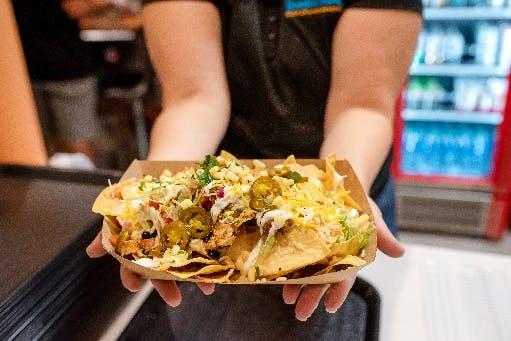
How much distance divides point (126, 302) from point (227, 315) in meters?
0.21

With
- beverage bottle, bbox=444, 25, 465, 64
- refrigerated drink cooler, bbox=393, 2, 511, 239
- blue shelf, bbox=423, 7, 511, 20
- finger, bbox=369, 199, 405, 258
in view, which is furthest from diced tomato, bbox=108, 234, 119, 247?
beverage bottle, bbox=444, 25, 465, 64

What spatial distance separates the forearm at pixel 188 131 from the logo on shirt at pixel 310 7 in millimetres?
325

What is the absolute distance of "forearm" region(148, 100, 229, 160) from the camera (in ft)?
4.02

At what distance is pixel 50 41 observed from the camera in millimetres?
3080

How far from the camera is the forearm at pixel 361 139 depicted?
1158mm

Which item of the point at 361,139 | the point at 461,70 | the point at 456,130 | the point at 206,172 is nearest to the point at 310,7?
the point at 361,139

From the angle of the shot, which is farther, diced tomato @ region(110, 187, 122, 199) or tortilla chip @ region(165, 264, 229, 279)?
diced tomato @ region(110, 187, 122, 199)

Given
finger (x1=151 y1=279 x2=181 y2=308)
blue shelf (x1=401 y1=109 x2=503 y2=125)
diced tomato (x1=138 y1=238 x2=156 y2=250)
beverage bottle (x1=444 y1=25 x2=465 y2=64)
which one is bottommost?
blue shelf (x1=401 y1=109 x2=503 y2=125)

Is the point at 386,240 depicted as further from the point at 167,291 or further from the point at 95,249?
the point at 95,249

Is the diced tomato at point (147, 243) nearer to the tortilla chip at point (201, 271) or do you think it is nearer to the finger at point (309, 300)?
the tortilla chip at point (201, 271)

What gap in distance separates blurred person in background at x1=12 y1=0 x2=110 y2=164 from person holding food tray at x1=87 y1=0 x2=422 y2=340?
1.93 m

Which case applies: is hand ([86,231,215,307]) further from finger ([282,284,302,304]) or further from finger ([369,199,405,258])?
finger ([369,199,405,258])

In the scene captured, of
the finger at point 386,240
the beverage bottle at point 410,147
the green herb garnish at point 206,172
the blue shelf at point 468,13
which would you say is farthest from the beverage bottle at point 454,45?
the green herb garnish at point 206,172

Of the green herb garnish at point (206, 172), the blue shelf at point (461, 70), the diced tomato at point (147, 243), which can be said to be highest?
the green herb garnish at point (206, 172)
